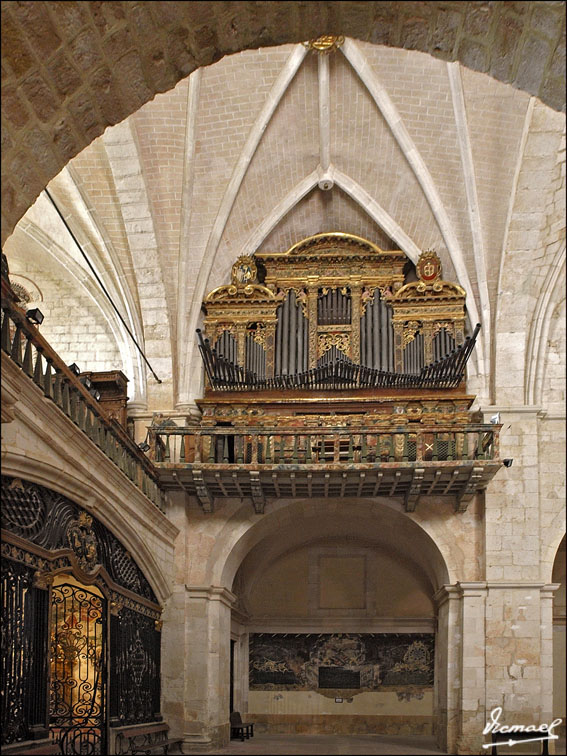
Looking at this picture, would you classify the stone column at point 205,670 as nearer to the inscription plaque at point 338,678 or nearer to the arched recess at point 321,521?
the arched recess at point 321,521

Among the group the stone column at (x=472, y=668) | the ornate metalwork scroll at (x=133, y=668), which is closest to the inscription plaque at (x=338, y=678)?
the stone column at (x=472, y=668)

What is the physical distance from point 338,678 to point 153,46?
15111 millimetres

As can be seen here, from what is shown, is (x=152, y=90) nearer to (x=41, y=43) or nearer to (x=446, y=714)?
(x=41, y=43)

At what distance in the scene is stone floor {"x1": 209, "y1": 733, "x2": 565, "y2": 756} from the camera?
13.9 metres

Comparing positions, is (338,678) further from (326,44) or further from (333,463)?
(326,44)

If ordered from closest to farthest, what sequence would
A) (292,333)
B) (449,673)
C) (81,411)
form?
→ (81,411) → (449,673) → (292,333)

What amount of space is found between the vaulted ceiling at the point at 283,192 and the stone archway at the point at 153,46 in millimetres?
9431

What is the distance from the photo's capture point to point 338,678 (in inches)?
755

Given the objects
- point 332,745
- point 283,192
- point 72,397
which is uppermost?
point 283,192

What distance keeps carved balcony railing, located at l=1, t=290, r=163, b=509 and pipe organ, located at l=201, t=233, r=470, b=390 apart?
318cm

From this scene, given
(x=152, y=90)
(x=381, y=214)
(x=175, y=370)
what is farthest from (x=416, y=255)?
(x=152, y=90)

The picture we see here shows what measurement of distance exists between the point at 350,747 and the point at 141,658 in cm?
338

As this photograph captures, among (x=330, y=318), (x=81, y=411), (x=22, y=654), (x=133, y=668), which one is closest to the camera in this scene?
(x=22, y=654)

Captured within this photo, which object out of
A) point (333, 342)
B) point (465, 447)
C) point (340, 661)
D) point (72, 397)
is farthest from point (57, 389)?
point (340, 661)
